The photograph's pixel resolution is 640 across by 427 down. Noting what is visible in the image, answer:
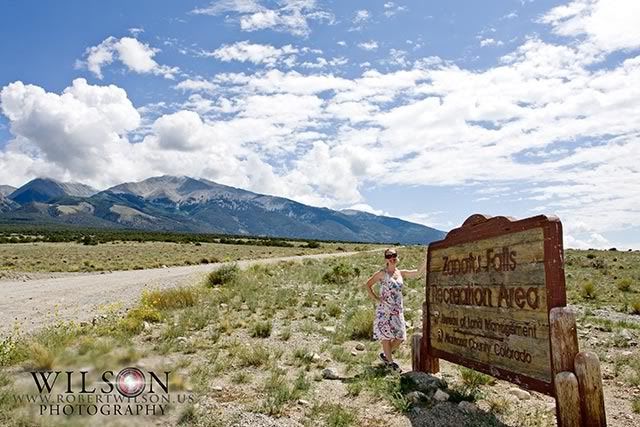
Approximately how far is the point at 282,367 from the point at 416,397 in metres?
2.68

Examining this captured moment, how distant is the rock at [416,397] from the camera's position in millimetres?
7047

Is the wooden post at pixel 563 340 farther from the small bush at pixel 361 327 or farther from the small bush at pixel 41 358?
the small bush at pixel 41 358

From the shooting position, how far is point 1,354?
8.18 metres

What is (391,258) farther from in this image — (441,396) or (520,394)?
(520,394)

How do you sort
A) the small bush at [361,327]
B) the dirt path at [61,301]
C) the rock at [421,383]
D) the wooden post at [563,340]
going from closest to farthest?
the wooden post at [563,340]
the rock at [421,383]
the small bush at [361,327]
the dirt path at [61,301]

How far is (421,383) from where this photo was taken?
7.79 m

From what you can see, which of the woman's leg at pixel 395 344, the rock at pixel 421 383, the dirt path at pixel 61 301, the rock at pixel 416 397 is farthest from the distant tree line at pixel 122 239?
the rock at pixel 416 397

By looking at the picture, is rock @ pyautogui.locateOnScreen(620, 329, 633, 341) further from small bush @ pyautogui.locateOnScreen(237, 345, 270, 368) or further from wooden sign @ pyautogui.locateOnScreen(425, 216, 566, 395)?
small bush @ pyautogui.locateOnScreen(237, 345, 270, 368)

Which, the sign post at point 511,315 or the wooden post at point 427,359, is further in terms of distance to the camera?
the wooden post at point 427,359

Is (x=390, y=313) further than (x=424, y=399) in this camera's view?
Yes

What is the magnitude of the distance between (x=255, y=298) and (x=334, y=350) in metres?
6.63

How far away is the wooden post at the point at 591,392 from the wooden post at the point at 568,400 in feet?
0.20

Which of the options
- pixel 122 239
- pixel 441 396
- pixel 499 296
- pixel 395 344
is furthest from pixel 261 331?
pixel 122 239

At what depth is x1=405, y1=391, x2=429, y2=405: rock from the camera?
7.05 metres
